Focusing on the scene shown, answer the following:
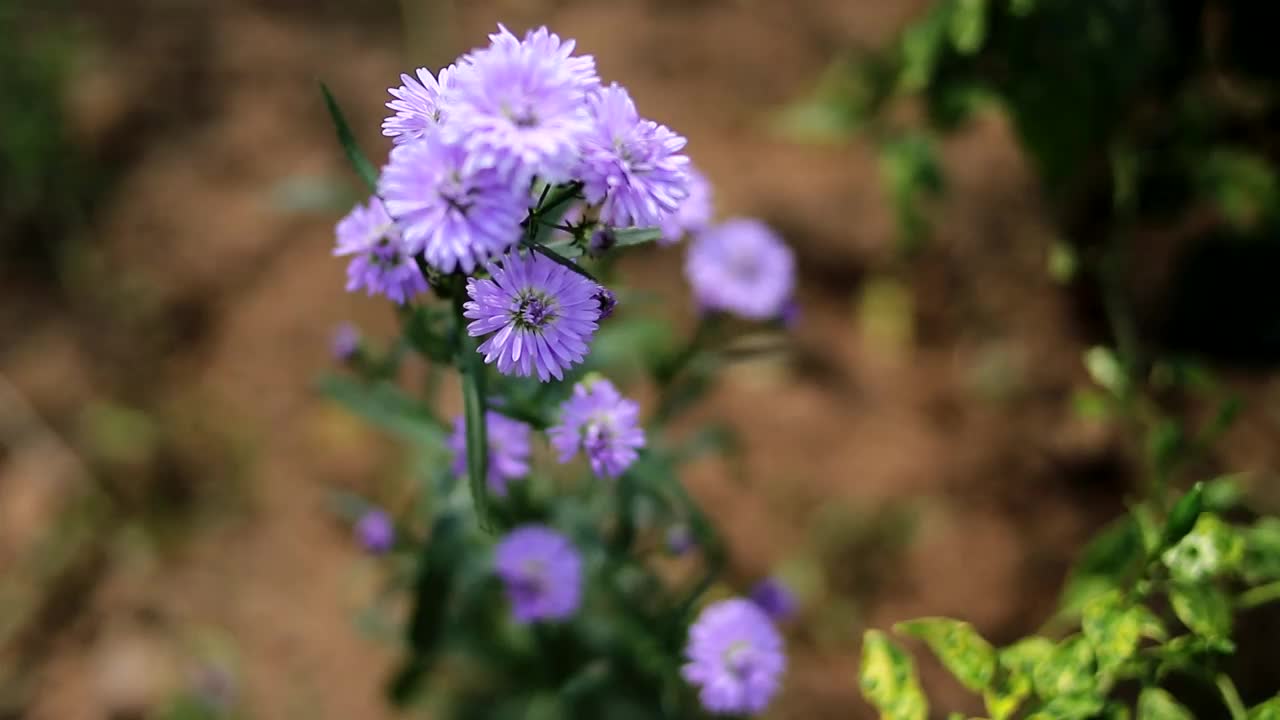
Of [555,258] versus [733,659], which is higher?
[555,258]

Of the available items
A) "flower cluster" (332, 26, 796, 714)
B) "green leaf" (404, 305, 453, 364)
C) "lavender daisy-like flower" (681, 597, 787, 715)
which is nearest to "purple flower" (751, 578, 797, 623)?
"lavender daisy-like flower" (681, 597, 787, 715)

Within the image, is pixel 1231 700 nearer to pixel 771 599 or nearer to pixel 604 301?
pixel 771 599

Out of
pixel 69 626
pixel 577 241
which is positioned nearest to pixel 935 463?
pixel 577 241

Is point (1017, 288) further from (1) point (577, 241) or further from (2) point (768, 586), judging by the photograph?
(1) point (577, 241)

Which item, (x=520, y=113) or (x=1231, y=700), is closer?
(x=520, y=113)

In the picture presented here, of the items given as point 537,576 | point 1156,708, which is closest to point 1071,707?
point 1156,708

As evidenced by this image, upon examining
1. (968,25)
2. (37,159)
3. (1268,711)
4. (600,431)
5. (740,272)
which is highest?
(37,159)

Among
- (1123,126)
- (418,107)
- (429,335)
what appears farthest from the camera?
(1123,126)
